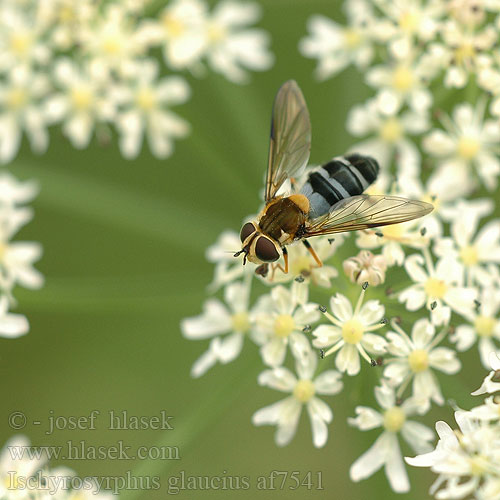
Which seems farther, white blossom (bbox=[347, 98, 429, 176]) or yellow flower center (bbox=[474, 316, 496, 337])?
white blossom (bbox=[347, 98, 429, 176])

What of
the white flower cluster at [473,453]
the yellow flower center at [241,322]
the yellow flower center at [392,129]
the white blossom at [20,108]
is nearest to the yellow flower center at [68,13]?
the white blossom at [20,108]

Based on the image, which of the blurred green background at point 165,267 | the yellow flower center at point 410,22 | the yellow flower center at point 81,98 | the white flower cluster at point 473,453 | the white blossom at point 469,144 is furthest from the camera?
the blurred green background at point 165,267

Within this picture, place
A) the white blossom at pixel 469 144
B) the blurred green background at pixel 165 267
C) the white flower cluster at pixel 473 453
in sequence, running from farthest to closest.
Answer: the blurred green background at pixel 165 267
the white blossom at pixel 469 144
the white flower cluster at pixel 473 453

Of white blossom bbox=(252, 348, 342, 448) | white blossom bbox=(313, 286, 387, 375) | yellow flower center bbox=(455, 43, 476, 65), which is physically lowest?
white blossom bbox=(252, 348, 342, 448)

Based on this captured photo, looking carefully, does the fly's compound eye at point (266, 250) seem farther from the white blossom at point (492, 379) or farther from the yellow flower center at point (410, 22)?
the yellow flower center at point (410, 22)

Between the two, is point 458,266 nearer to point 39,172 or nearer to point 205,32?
point 205,32

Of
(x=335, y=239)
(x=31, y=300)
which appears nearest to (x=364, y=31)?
(x=335, y=239)

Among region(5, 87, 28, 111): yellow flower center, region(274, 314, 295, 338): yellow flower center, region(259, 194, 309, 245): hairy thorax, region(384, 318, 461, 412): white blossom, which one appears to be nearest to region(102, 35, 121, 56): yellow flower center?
region(5, 87, 28, 111): yellow flower center

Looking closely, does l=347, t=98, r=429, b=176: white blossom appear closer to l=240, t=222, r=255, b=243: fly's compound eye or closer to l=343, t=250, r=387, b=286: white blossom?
l=343, t=250, r=387, b=286: white blossom
